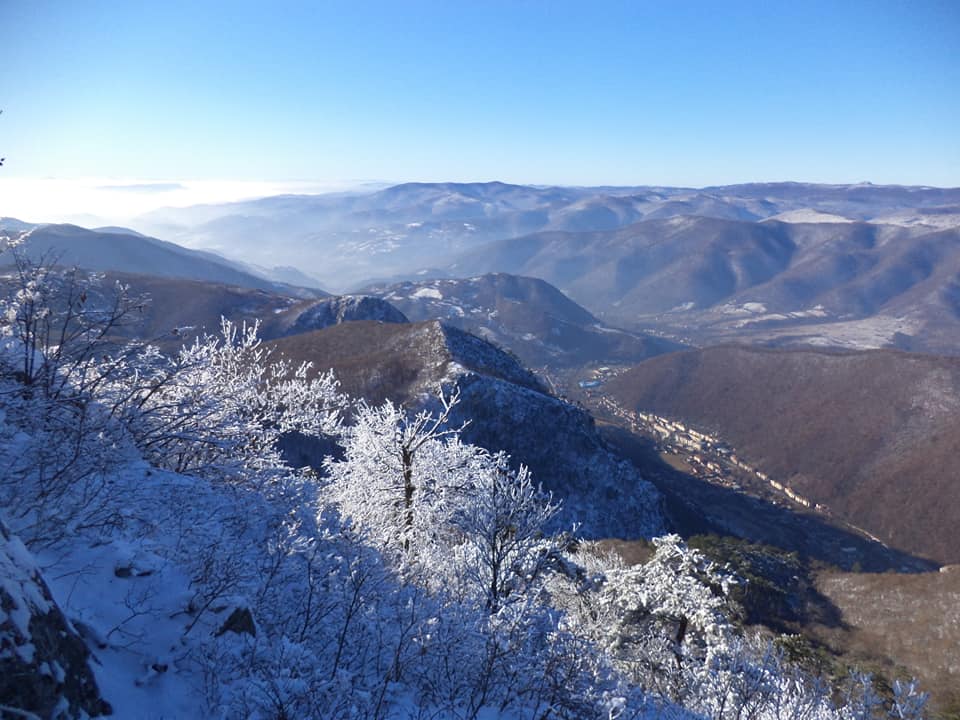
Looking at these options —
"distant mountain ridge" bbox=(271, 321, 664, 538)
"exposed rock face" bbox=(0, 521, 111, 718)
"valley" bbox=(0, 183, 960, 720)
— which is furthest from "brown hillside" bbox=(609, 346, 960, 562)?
"exposed rock face" bbox=(0, 521, 111, 718)

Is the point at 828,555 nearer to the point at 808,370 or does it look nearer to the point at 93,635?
the point at 808,370

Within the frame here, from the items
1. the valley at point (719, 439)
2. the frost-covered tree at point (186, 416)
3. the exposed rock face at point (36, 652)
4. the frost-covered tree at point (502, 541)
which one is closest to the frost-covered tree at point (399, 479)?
the frost-covered tree at point (502, 541)

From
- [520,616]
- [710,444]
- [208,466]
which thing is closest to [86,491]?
[208,466]

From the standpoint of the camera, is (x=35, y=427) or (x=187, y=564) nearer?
(x=187, y=564)

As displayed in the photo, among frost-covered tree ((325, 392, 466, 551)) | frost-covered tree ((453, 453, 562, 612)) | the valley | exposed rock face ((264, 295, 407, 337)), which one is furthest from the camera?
exposed rock face ((264, 295, 407, 337))

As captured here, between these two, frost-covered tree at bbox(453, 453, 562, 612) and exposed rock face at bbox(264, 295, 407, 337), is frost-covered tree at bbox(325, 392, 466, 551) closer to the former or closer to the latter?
frost-covered tree at bbox(453, 453, 562, 612)

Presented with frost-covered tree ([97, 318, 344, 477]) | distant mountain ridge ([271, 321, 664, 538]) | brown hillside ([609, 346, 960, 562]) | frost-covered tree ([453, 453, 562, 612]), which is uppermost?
frost-covered tree ([97, 318, 344, 477])
